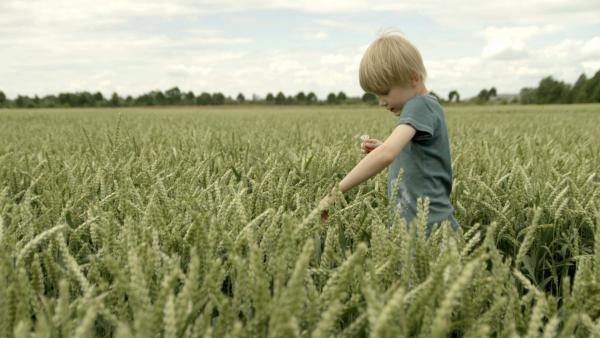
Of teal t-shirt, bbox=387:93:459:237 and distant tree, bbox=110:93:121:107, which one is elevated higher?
teal t-shirt, bbox=387:93:459:237

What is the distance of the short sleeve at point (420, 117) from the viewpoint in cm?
231

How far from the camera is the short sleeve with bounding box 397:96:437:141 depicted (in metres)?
2.31

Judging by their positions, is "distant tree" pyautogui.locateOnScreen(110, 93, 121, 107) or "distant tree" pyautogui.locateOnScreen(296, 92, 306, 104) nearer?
"distant tree" pyautogui.locateOnScreen(110, 93, 121, 107)

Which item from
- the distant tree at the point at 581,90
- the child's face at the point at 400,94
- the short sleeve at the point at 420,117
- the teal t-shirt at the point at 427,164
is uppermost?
the child's face at the point at 400,94

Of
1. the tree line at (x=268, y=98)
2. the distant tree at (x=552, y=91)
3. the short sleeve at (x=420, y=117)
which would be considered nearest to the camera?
the short sleeve at (x=420, y=117)

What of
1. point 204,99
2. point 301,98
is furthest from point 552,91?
point 204,99

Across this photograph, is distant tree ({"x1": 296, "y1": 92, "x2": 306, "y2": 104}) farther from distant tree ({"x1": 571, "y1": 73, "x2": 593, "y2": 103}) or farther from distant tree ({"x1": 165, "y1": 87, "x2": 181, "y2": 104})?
distant tree ({"x1": 571, "y1": 73, "x2": 593, "y2": 103})

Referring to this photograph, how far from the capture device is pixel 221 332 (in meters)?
0.92

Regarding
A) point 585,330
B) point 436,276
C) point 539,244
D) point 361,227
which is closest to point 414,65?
point 539,244

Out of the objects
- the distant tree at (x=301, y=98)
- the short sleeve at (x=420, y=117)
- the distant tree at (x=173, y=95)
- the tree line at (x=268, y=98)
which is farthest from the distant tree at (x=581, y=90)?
the short sleeve at (x=420, y=117)

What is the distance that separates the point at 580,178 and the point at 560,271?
22.5 inches

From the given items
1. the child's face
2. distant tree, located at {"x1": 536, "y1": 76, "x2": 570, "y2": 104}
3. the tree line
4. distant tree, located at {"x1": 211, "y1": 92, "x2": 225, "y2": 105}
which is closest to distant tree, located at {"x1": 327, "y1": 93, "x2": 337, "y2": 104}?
the tree line

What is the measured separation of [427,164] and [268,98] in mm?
62504

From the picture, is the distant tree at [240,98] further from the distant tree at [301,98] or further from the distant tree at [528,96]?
the distant tree at [528,96]
